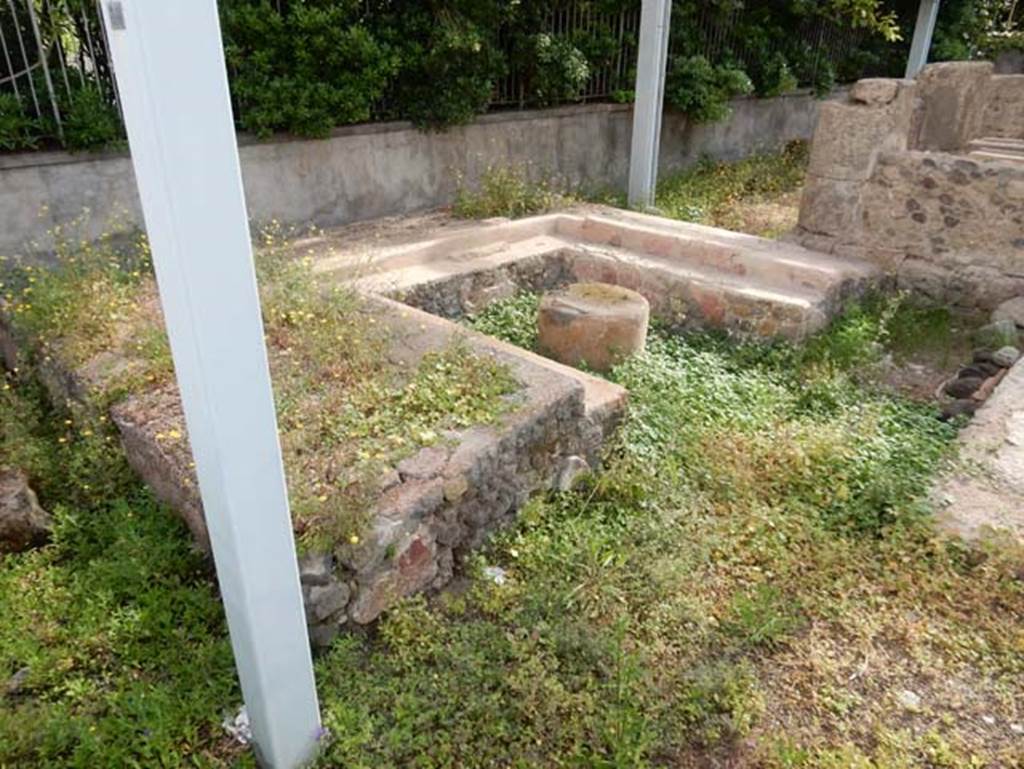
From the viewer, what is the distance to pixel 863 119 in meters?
5.20

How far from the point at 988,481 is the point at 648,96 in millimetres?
5024

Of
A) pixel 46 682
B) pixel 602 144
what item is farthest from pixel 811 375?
pixel 602 144

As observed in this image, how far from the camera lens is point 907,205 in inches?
206

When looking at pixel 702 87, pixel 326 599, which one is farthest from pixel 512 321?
pixel 702 87

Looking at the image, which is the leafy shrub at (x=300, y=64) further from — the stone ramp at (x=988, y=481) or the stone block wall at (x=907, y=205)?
the stone ramp at (x=988, y=481)

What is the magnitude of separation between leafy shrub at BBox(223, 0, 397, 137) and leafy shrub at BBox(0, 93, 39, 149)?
54.6 inches

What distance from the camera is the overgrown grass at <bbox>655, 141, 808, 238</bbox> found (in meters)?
7.14

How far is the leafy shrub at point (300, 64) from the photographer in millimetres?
5395

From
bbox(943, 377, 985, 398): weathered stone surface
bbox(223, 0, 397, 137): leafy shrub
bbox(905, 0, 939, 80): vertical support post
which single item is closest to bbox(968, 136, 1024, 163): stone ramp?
bbox(943, 377, 985, 398): weathered stone surface

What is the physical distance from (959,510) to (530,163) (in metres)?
5.76

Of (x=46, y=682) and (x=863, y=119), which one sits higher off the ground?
(x=863, y=119)

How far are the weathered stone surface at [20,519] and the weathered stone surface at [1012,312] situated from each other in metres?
5.57

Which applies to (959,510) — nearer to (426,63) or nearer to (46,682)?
(46,682)

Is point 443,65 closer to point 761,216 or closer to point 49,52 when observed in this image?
point 49,52
